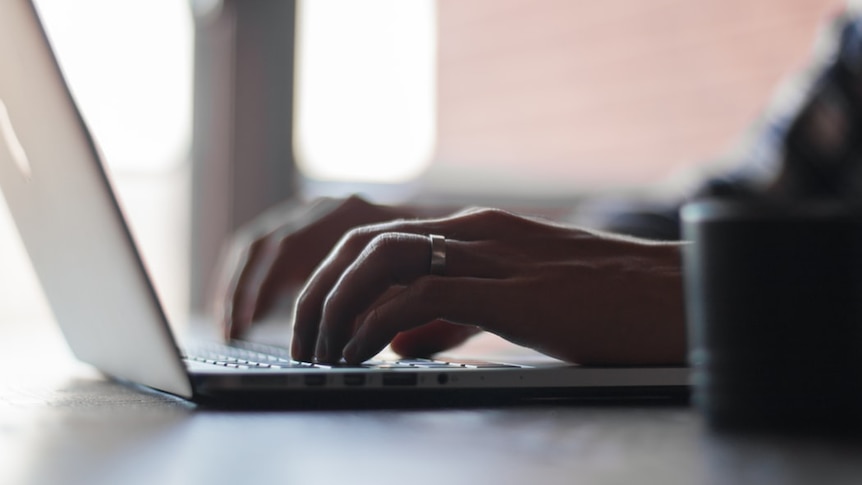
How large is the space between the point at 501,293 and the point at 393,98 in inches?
94.0

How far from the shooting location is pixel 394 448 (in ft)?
1.36

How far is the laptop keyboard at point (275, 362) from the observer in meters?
0.62

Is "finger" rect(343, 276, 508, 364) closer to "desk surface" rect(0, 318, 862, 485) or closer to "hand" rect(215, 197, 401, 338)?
"desk surface" rect(0, 318, 862, 485)

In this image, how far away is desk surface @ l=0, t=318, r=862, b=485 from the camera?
0.35 meters

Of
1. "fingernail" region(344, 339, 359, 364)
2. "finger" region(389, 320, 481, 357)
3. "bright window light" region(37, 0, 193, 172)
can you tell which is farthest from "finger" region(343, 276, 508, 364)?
"bright window light" region(37, 0, 193, 172)

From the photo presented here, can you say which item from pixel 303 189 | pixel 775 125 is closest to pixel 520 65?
pixel 303 189

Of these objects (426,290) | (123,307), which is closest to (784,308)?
(426,290)

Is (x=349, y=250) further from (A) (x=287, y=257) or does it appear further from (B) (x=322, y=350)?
(A) (x=287, y=257)

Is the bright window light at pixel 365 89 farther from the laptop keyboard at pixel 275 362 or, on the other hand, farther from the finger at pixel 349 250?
the finger at pixel 349 250

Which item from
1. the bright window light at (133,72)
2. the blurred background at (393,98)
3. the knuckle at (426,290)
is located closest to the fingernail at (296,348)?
the knuckle at (426,290)

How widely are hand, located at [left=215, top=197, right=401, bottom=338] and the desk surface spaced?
1.98 feet

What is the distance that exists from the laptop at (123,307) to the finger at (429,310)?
0.02 meters

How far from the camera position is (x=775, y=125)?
198cm

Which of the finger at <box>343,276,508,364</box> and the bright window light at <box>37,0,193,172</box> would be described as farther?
the bright window light at <box>37,0,193,172</box>
